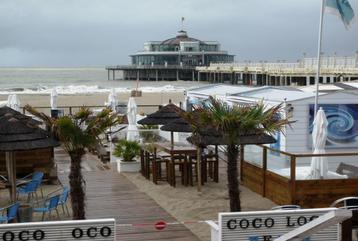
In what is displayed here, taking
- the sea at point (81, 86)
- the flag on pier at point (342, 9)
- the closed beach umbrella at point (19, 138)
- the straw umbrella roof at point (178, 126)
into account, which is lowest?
the sea at point (81, 86)

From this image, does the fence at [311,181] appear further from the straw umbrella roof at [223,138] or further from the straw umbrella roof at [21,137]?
the straw umbrella roof at [21,137]

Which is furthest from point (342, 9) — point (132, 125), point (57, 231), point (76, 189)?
point (57, 231)

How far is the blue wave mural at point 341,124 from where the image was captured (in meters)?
14.3

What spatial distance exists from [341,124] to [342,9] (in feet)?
9.70

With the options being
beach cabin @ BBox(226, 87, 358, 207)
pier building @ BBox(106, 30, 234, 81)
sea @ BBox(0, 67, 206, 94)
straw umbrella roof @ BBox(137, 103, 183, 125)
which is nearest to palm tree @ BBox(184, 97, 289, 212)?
beach cabin @ BBox(226, 87, 358, 207)

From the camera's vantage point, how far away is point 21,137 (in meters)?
9.27

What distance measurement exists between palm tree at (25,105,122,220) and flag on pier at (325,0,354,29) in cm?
847

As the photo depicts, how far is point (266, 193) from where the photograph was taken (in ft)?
38.3

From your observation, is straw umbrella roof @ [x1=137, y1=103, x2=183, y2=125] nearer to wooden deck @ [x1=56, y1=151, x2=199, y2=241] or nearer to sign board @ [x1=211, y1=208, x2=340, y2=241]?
wooden deck @ [x1=56, y1=151, x2=199, y2=241]

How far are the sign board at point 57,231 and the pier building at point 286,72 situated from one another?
178 ft

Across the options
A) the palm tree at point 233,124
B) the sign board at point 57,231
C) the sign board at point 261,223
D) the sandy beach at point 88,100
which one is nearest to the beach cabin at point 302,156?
the palm tree at point 233,124

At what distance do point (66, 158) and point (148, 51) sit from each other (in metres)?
127

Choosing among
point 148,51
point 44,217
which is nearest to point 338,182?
point 44,217

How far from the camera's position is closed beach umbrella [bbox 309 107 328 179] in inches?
410
